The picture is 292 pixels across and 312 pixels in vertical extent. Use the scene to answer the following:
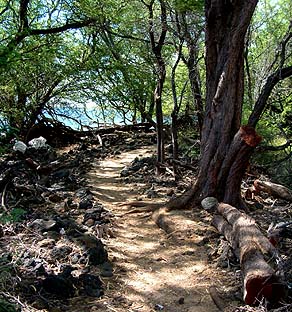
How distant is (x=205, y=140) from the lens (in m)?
6.10

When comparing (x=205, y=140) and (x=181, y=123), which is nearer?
(x=205, y=140)

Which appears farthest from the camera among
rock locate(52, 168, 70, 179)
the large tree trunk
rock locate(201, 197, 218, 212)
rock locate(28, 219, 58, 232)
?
rock locate(52, 168, 70, 179)

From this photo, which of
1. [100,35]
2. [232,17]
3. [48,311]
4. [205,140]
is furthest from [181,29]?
[48,311]

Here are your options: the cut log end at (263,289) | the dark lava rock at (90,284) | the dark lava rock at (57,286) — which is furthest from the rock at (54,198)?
the cut log end at (263,289)

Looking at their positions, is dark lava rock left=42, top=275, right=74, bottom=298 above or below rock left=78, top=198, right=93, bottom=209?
below

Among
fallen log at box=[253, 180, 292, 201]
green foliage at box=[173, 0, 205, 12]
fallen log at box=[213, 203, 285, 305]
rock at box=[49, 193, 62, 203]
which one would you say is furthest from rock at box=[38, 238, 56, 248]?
green foliage at box=[173, 0, 205, 12]

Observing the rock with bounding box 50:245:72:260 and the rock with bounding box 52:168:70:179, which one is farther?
the rock with bounding box 52:168:70:179

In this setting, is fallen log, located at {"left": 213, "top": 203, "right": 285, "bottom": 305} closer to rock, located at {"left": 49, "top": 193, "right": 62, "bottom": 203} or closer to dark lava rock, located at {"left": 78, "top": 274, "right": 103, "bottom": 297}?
dark lava rock, located at {"left": 78, "top": 274, "right": 103, "bottom": 297}

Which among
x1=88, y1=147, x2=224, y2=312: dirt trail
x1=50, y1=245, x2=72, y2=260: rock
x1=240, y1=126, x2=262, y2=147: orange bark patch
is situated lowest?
x1=88, y1=147, x2=224, y2=312: dirt trail

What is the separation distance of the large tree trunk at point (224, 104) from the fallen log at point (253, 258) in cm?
103

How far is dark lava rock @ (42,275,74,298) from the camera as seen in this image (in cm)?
341

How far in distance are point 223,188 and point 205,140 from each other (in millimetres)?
771

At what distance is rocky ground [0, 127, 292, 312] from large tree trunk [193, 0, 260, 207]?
0.54 m

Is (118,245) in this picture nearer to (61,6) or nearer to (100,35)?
(61,6)
